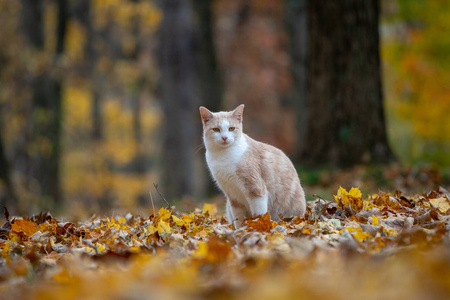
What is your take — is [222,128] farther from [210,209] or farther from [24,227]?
[24,227]

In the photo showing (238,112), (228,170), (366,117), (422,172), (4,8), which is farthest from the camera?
(4,8)

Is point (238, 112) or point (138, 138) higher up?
point (238, 112)

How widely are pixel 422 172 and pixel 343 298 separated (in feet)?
21.1

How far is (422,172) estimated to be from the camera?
305 inches

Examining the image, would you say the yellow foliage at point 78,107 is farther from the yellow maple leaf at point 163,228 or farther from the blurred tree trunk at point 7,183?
the yellow maple leaf at point 163,228

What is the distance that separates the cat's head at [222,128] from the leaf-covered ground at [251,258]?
2.60ft

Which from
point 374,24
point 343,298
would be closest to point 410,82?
point 374,24

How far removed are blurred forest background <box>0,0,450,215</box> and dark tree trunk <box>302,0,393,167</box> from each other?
2 cm

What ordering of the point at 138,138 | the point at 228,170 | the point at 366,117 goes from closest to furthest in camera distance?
the point at 228,170 → the point at 366,117 → the point at 138,138

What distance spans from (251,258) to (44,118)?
46.3ft

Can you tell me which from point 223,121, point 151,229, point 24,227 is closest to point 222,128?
point 223,121

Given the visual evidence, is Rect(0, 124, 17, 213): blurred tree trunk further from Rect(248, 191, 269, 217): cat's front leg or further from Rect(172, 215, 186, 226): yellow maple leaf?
Rect(248, 191, 269, 217): cat's front leg

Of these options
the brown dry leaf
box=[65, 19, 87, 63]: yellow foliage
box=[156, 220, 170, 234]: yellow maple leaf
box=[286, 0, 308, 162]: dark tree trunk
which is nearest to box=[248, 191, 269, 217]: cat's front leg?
the brown dry leaf

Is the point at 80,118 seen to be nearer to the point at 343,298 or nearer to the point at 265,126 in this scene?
the point at 265,126
